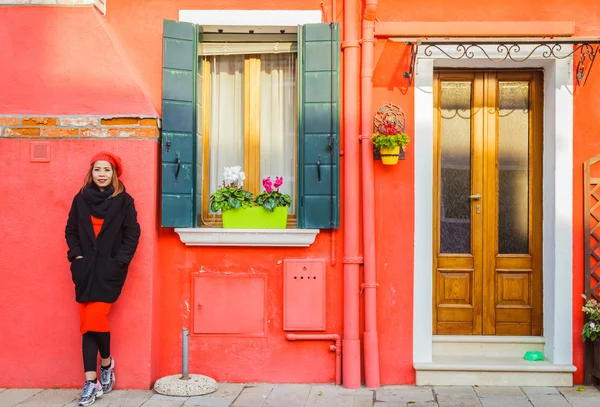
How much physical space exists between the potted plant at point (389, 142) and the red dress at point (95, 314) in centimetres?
238

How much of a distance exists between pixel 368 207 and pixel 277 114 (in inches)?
49.4

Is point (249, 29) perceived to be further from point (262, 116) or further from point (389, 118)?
point (389, 118)

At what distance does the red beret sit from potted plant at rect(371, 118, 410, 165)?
2156mm

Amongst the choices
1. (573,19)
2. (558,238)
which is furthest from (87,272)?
(573,19)

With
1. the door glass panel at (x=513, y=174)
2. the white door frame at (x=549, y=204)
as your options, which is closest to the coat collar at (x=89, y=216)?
the white door frame at (x=549, y=204)

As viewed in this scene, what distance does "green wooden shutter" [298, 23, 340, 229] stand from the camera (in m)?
6.81

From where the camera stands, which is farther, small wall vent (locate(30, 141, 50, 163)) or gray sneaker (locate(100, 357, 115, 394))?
small wall vent (locate(30, 141, 50, 163))

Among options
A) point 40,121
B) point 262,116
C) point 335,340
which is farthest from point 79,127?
point 335,340

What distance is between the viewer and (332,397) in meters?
6.45

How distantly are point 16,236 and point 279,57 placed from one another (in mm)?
2814

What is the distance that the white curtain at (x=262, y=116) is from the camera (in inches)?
286

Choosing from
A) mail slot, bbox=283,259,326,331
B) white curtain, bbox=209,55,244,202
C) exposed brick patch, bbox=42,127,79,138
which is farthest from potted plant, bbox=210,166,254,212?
exposed brick patch, bbox=42,127,79,138

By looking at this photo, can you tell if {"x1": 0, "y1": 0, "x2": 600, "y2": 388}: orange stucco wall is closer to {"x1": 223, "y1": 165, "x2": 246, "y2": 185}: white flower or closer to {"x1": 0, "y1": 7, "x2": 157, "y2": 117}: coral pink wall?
{"x1": 0, "y1": 7, "x2": 157, "y2": 117}: coral pink wall

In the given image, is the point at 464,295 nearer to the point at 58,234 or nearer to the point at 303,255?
the point at 303,255
